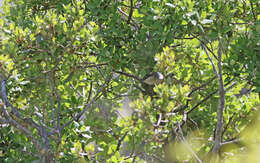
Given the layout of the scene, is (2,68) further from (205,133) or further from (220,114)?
(205,133)

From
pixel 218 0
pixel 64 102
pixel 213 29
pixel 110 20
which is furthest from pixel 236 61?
pixel 64 102

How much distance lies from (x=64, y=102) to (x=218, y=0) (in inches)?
78.5

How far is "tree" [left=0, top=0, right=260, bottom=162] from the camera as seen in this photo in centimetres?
287

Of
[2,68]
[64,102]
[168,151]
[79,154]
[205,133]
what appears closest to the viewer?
[2,68]

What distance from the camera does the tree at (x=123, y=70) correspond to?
9.43ft

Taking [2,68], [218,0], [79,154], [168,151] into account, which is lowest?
[168,151]

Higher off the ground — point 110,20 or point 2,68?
point 110,20

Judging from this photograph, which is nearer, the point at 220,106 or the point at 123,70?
the point at 220,106

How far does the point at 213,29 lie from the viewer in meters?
3.07

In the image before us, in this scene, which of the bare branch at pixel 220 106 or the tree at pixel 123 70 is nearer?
the tree at pixel 123 70

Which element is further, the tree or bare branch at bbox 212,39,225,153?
bare branch at bbox 212,39,225,153

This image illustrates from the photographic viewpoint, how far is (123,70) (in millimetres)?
3580

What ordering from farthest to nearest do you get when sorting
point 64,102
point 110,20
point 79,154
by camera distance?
1. point 64,102
2. point 110,20
3. point 79,154

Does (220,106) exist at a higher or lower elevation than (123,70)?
lower
